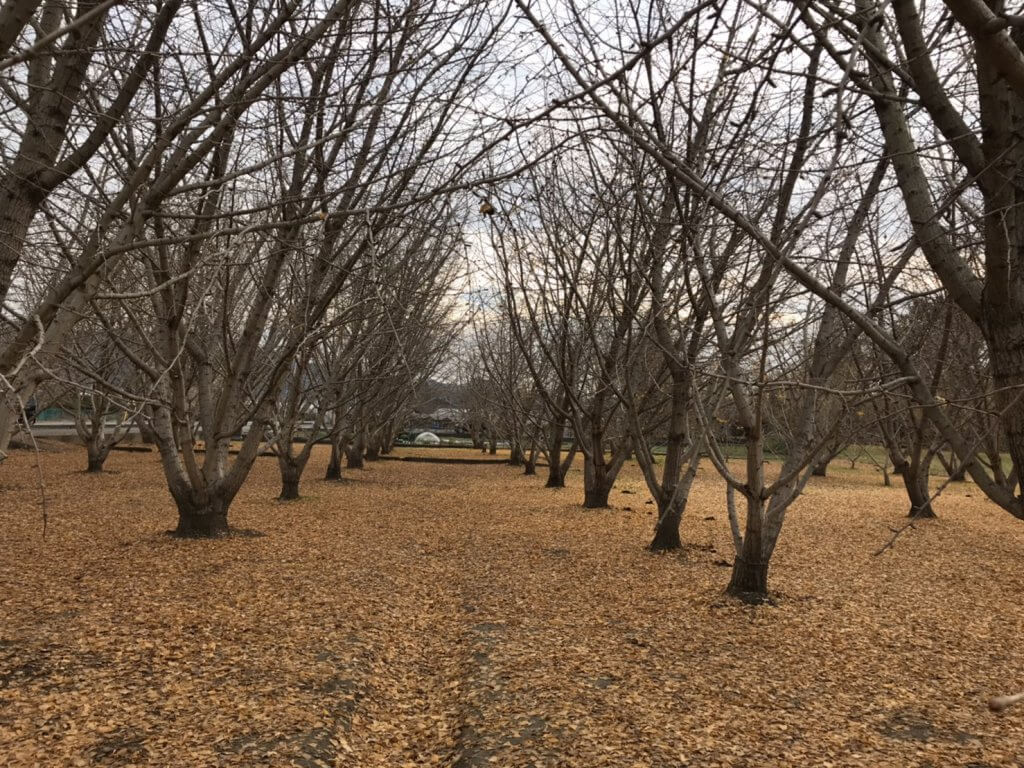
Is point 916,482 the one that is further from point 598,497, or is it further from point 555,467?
point 555,467

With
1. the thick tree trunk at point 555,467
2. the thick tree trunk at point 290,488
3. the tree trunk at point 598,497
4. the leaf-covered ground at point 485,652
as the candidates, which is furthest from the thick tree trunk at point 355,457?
the leaf-covered ground at point 485,652

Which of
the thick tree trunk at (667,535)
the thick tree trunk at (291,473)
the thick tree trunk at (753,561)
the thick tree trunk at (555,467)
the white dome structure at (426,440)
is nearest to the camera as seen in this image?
the thick tree trunk at (753,561)

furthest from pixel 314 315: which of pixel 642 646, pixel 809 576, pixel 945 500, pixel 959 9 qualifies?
pixel 945 500

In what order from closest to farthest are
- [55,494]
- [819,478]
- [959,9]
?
1. [959,9]
2. [55,494]
3. [819,478]

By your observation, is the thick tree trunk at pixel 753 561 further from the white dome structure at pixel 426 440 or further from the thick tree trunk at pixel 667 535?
the white dome structure at pixel 426 440

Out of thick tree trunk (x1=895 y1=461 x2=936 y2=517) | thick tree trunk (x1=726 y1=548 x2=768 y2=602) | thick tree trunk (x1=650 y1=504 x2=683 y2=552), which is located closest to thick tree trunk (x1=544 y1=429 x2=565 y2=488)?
thick tree trunk (x1=895 y1=461 x2=936 y2=517)

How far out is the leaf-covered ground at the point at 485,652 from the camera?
3.39 metres

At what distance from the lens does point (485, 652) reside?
4.80 m

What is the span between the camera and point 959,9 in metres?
1.87

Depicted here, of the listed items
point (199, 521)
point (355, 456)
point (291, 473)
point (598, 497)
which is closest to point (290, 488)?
point (291, 473)

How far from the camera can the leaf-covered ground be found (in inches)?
134

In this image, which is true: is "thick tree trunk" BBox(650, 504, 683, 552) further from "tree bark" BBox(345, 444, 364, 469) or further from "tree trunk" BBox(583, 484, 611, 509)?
"tree bark" BBox(345, 444, 364, 469)

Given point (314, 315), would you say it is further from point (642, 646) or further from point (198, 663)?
point (642, 646)

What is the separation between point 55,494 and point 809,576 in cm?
1166
